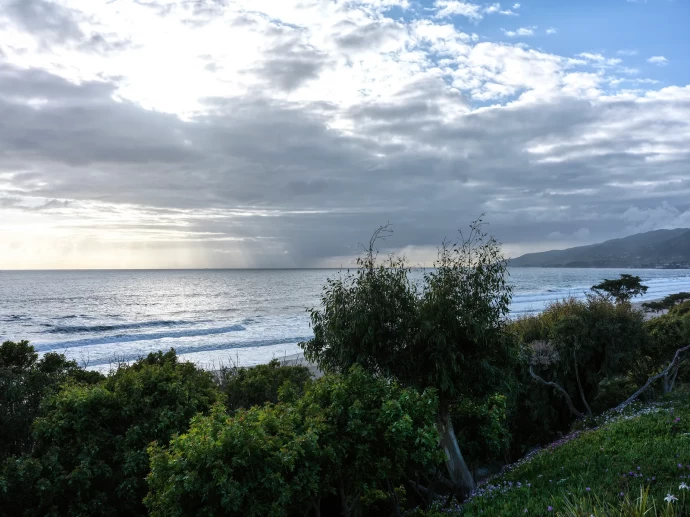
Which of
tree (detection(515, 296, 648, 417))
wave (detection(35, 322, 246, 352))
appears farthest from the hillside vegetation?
wave (detection(35, 322, 246, 352))

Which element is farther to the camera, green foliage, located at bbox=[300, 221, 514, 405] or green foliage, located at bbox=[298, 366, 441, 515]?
green foliage, located at bbox=[300, 221, 514, 405]

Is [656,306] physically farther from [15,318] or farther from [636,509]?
[15,318]

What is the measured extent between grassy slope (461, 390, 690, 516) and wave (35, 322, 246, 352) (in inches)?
1751

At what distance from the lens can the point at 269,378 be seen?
1620 centimetres

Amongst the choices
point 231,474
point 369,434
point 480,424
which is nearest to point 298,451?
point 231,474

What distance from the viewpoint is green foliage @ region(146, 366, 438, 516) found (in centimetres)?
725

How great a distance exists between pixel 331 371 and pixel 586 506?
7.10 meters

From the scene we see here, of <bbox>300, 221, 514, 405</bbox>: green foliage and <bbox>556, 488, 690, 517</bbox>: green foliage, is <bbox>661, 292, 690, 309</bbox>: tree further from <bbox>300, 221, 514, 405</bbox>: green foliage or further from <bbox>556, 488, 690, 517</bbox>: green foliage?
<bbox>556, 488, 690, 517</bbox>: green foliage

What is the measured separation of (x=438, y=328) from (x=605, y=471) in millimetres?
4234

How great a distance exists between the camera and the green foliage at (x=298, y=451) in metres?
7.25

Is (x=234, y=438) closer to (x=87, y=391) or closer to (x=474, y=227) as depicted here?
(x=87, y=391)

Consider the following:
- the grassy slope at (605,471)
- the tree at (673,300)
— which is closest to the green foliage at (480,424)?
the grassy slope at (605,471)

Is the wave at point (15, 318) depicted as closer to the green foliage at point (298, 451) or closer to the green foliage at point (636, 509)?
the green foliage at point (298, 451)

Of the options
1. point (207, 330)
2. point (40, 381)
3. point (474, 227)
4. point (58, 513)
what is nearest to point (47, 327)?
point (207, 330)
